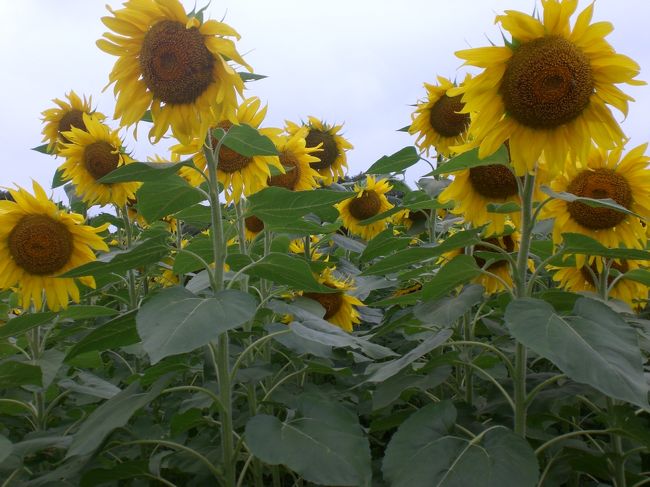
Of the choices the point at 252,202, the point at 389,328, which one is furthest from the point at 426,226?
the point at 252,202

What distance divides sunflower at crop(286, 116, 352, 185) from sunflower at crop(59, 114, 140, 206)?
143 cm

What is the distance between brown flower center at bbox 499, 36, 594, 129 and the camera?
211cm

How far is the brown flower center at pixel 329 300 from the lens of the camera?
12.0 ft

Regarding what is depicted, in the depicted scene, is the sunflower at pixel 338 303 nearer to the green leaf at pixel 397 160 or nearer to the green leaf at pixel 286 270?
the green leaf at pixel 397 160

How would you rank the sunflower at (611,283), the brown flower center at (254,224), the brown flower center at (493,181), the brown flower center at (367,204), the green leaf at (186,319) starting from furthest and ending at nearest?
the brown flower center at (367,204), the brown flower center at (254,224), the sunflower at (611,283), the brown flower center at (493,181), the green leaf at (186,319)

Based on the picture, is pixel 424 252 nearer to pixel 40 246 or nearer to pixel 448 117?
pixel 40 246

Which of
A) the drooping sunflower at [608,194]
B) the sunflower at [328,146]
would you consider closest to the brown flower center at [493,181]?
the drooping sunflower at [608,194]

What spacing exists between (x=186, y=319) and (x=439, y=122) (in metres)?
2.80

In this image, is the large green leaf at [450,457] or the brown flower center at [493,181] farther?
the brown flower center at [493,181]

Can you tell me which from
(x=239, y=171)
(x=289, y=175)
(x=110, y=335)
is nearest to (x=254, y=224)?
(x=289, y=175)

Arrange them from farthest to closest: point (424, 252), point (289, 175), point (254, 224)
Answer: point (254, 224)
point (289, 175)
point (424, 252)

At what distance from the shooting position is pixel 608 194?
279 cm

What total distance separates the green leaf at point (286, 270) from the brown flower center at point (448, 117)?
2120 mm

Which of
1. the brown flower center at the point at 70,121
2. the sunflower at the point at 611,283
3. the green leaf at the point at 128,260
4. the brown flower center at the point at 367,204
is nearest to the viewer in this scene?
the green leaf at the point at 128,260
